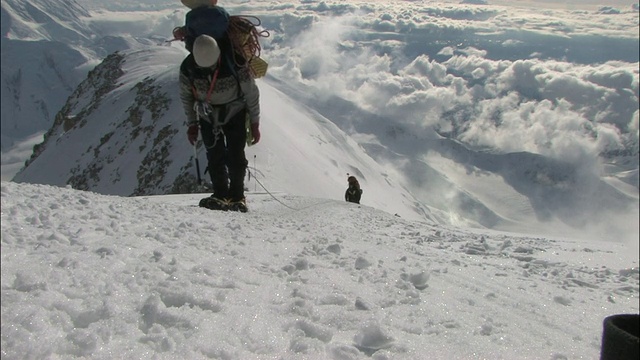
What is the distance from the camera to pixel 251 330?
8.98ft

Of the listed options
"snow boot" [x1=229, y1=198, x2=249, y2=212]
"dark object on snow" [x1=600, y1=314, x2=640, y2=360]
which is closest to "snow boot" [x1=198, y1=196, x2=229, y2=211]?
"snow boot" [x1=229, y1=198, x2=249, y2=212]

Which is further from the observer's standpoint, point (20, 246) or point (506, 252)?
point (506, 252)

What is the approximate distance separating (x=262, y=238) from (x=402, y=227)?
4590mm

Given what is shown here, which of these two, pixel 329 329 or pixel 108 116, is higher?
pixel 329 329

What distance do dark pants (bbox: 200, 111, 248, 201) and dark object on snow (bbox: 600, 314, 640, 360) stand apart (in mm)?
6608

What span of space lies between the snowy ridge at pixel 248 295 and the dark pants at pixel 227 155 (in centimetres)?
250

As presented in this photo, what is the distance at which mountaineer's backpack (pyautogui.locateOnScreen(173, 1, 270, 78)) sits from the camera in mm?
7020

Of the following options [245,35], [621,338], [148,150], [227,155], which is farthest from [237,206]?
[148,150]

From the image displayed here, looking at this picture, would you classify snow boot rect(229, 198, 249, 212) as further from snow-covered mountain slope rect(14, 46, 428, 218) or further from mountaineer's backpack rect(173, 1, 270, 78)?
snow-covered mountain slope rect(14, 46, 428, 218)

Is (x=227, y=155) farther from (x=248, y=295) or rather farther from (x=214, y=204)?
(x=248, y=295)

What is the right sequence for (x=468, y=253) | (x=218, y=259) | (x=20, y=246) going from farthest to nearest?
1. (x=468, y=253)
2. (x=218, y=259)
3. (x=20, y=246)

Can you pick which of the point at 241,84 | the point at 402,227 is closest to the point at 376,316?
the point at 241,84

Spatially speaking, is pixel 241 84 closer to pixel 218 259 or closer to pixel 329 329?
pixel 218 259

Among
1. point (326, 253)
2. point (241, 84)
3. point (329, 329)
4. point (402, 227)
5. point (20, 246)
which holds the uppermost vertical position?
point (241, 84)
